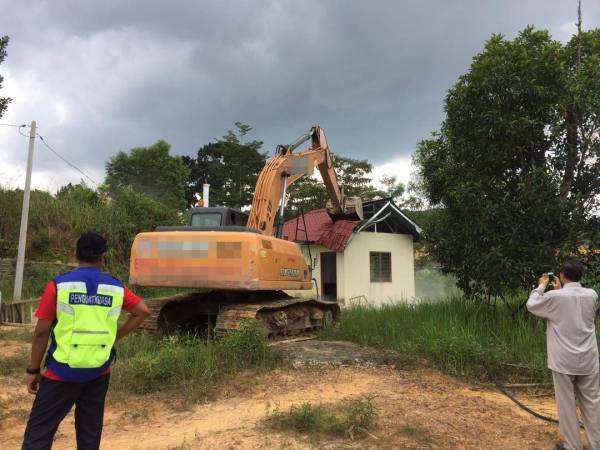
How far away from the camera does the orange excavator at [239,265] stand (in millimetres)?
7770

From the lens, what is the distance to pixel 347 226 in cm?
1712

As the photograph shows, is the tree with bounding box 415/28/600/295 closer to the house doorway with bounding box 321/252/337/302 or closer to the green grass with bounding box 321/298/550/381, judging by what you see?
the green grass with bounding box 321/298/550/381

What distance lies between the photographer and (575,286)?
14.2 ft

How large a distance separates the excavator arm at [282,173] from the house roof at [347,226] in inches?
167

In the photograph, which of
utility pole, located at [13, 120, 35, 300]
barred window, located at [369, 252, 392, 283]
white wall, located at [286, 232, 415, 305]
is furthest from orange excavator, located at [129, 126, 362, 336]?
barred window, located at [369, 252, 392, 283]

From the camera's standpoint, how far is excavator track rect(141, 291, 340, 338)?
8336mm

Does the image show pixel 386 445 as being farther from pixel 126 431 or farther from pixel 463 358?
pixel 463 358

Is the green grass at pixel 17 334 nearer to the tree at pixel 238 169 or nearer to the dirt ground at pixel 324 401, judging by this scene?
the dirt ground at pixel 324 401

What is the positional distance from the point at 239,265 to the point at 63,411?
4697 mm

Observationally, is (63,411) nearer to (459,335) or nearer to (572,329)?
(572,329)

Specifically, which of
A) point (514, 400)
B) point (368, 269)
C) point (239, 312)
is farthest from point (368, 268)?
point (514, 400)

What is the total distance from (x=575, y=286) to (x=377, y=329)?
16.9 ft

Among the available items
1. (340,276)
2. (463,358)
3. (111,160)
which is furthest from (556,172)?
(111,160)

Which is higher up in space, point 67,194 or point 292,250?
point 67,194
